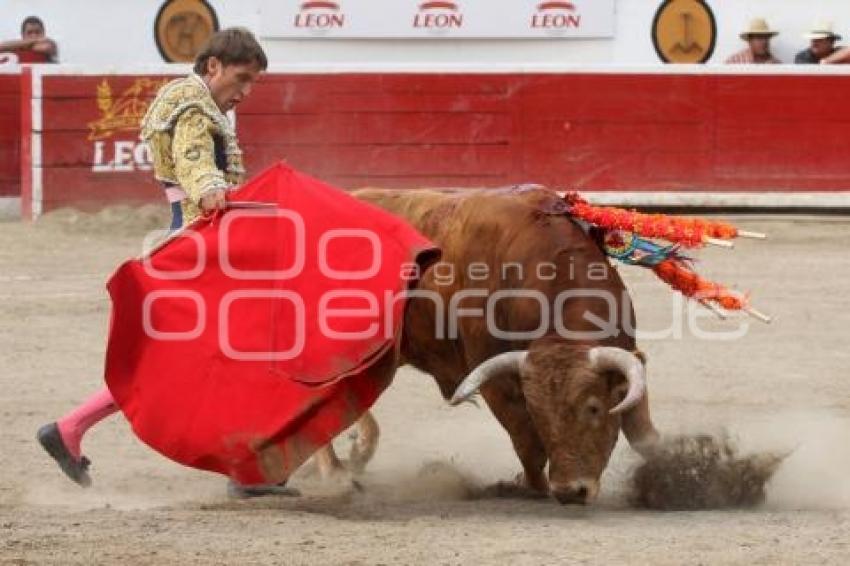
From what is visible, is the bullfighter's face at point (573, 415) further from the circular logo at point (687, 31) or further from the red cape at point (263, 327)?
the circular logo at point (687, 31)

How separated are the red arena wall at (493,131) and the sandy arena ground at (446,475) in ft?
5.92

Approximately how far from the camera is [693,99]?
424 inches

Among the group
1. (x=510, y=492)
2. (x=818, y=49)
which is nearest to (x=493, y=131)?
(x=818, y=49)

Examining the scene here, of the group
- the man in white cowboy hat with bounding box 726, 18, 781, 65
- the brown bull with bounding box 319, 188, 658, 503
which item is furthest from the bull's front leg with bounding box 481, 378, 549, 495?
the man in white cowboy hat with bounding box 726, 18, 781, 65

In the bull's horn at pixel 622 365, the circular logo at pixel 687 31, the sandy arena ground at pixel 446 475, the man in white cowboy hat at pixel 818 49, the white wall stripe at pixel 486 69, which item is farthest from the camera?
the circular logo at pixel 687 31

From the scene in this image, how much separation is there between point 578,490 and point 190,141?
124 centimetres

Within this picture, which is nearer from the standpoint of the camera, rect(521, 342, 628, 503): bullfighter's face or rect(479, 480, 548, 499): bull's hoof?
rect(521, 342, 628, 503): bullfighter's face

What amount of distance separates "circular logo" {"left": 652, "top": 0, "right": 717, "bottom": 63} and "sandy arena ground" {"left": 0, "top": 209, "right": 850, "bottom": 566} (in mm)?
3900

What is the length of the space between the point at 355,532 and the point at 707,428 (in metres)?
1.74

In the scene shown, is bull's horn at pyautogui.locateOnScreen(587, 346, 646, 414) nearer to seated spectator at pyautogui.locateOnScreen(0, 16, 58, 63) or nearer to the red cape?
the red cape

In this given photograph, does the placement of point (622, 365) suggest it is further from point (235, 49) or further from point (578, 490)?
point (235, 49)

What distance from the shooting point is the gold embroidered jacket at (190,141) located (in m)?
4.56

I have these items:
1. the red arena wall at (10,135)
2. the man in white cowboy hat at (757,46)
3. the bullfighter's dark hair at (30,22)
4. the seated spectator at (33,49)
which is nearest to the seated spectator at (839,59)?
the man in white cowboy hat at (757,46)

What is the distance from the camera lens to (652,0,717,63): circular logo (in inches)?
497
